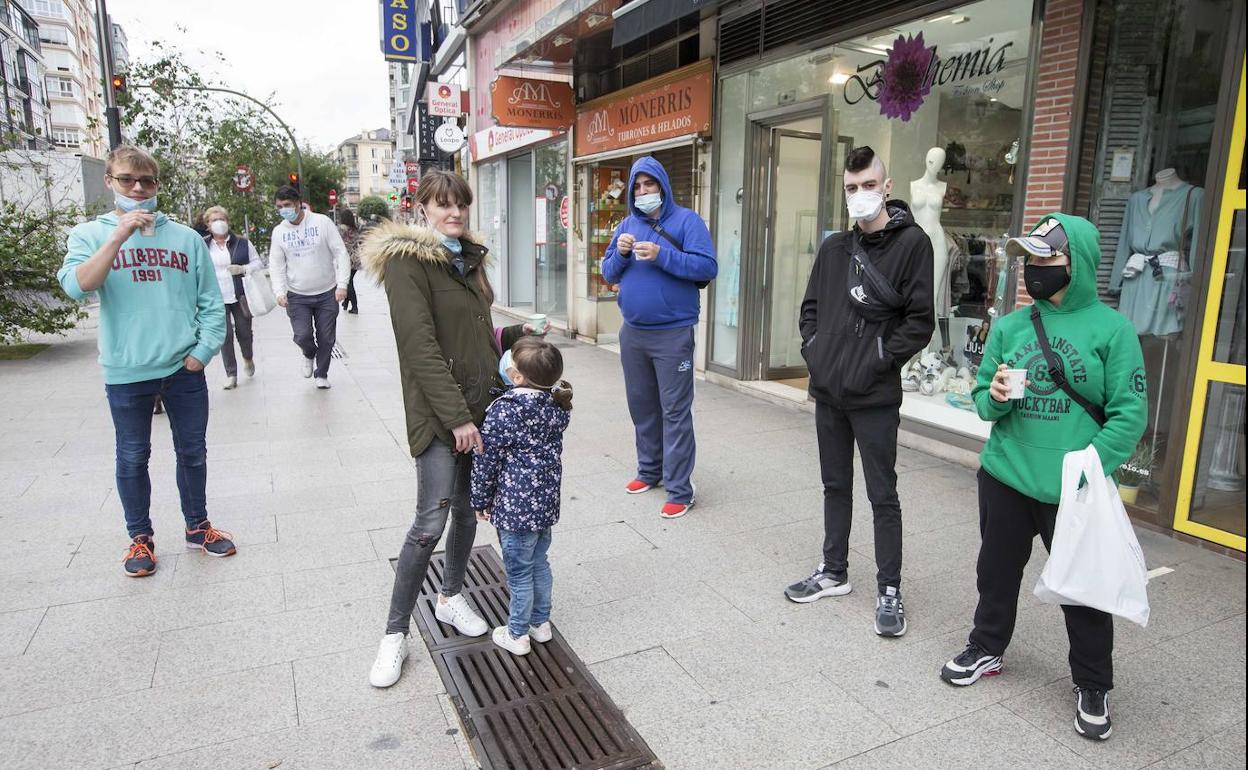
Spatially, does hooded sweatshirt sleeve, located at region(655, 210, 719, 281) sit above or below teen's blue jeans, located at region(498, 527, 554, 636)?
above

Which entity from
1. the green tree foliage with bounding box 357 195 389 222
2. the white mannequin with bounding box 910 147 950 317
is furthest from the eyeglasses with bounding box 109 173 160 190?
the green tree foliage with bounding box 357 195 389 222

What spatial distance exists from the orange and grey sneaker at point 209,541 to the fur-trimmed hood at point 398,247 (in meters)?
2.01

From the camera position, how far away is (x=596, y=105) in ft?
34.7

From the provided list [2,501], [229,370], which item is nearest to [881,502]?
[2,501]

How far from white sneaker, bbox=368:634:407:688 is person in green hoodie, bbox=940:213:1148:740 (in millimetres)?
2147

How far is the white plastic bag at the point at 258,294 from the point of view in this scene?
7160 mm

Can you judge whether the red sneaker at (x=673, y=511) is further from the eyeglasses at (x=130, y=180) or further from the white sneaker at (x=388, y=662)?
the eyeglasses at (x=130, y=180)

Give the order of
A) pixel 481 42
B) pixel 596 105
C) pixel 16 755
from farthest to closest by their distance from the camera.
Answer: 1. pixel 481 42
2. pixel 596 105
3. pixel 16 755

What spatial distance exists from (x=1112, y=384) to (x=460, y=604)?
8.15 feet

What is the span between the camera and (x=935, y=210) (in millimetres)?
6172

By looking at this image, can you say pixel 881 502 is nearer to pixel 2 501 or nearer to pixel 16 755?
pixel 16 755

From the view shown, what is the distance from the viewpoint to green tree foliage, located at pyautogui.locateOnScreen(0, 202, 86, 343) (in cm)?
945

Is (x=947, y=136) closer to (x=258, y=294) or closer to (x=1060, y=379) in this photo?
(x=1060, y=379)

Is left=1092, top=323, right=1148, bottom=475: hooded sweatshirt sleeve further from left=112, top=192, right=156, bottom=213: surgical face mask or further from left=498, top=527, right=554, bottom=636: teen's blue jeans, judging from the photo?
left=112, top=192, right=156, bottom=213: surgical face mask
